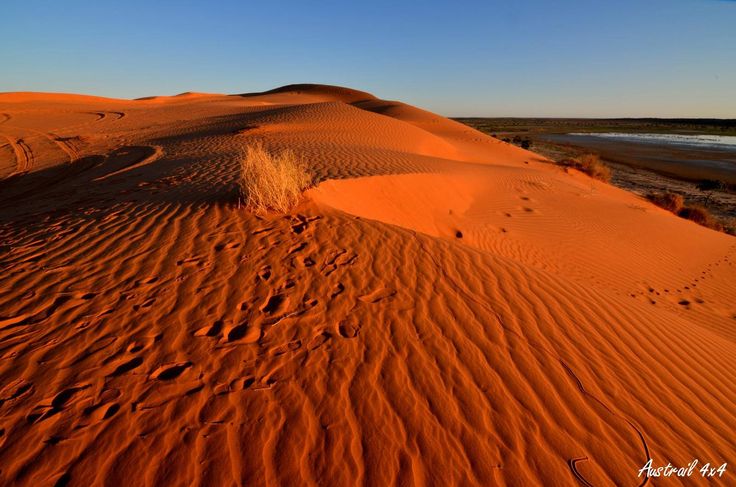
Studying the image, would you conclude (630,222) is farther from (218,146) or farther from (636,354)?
(218,146)

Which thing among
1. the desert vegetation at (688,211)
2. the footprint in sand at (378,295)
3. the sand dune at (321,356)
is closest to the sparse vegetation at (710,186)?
the desert vegetation at (688,211)

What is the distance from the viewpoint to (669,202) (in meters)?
13.1

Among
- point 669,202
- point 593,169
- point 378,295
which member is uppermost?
point 378,295

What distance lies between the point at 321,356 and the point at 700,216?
47.2ft

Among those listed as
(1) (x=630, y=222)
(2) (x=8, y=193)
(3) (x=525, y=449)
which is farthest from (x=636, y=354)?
(2) (x=8, y=193)

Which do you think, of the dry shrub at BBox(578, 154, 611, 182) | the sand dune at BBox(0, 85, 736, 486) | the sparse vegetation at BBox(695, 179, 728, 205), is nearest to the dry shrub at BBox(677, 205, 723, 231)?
the sparse vegetation at BBox(695, 179, 728, 205)

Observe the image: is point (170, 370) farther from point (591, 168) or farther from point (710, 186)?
point (710, 186)

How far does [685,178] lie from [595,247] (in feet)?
55.1

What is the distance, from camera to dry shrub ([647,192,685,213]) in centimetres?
1268

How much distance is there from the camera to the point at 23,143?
16.0m

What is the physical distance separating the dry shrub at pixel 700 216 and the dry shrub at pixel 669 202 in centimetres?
22

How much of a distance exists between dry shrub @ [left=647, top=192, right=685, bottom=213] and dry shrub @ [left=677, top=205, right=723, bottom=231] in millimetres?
219

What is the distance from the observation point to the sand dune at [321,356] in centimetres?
225

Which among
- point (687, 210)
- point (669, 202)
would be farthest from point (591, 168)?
point (687, 210)
